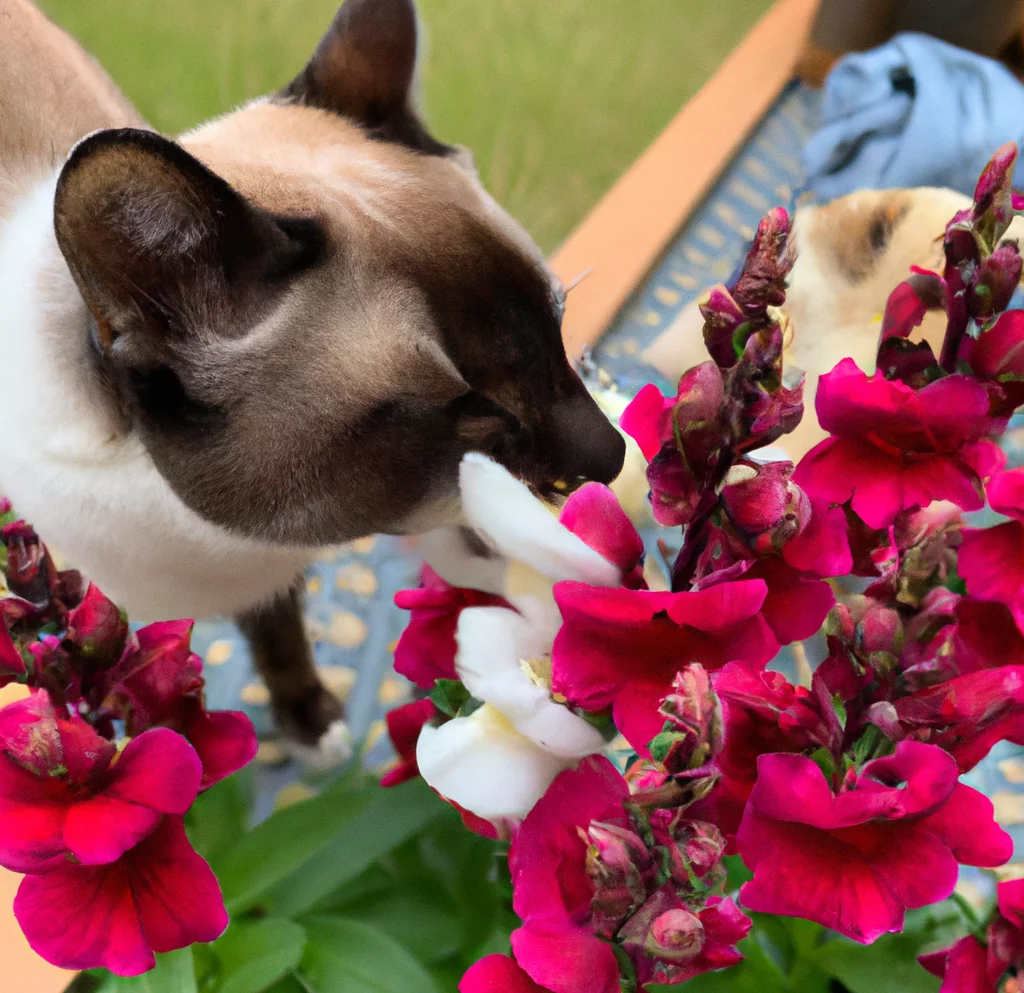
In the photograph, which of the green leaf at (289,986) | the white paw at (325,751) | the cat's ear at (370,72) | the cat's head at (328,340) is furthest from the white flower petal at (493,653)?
the white paw at (325,751)

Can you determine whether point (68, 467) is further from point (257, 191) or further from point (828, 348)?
point (828, 348)

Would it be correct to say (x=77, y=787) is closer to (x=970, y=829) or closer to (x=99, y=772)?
(x=99, y=772)

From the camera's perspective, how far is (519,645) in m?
0.31

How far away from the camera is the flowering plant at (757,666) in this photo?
24 cm

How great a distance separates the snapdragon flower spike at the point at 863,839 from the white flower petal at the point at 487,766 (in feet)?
0.25

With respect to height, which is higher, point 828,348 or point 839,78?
point 839,78

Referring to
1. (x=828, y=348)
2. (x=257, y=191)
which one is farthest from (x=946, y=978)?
(x=828, y=348)

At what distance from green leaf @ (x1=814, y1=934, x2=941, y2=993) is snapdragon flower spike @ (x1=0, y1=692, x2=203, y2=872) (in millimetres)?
333

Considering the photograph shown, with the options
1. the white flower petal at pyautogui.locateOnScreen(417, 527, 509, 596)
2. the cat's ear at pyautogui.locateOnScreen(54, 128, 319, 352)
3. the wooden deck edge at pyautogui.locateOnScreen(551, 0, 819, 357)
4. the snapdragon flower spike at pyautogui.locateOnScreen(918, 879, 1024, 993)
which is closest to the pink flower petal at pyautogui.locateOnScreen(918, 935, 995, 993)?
the snapdragon flower spike at pyautogui.locateOnScreen(918, 879, 1024, 993)

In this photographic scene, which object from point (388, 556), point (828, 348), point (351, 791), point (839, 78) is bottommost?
point (388, 556)

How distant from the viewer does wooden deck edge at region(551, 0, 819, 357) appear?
47.8 inches

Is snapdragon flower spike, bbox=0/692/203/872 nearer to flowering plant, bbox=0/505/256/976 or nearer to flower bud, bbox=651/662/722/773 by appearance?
flowering plant, bbox=0/505/256/976

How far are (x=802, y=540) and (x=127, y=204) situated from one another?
314 millimetres

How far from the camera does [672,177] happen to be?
4.62 feet
